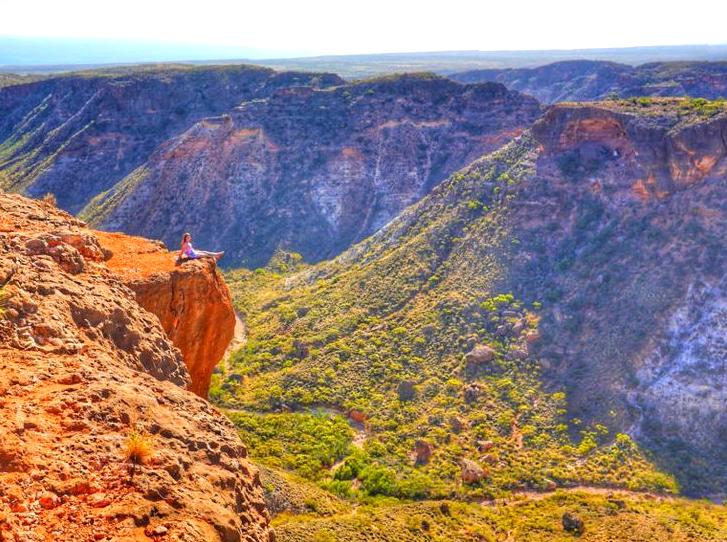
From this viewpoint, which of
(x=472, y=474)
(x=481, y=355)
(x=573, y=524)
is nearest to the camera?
(x=573, y=524)

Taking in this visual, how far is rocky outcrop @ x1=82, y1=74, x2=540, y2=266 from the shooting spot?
77.4m

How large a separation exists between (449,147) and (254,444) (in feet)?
172

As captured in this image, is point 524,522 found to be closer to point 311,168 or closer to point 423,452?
point 423,452

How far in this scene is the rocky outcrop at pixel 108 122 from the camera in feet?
308

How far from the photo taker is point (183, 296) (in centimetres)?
2114

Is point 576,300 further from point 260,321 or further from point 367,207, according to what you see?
point 367,207

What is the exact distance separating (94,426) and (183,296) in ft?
35.0

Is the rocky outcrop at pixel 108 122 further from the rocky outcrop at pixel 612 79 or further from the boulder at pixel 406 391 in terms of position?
the boulder at pixel 406 391

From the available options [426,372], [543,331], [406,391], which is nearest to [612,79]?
[543,331]

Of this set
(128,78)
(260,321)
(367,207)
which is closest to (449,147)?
(367,207)

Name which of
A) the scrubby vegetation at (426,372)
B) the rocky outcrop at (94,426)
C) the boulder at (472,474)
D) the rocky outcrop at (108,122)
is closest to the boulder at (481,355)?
the scrubby vegetation at (426,372)

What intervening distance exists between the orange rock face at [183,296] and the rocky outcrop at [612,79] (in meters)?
87.6

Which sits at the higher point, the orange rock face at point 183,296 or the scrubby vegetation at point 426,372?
the orange rock face at point 183,296

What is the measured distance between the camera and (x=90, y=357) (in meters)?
12.7
